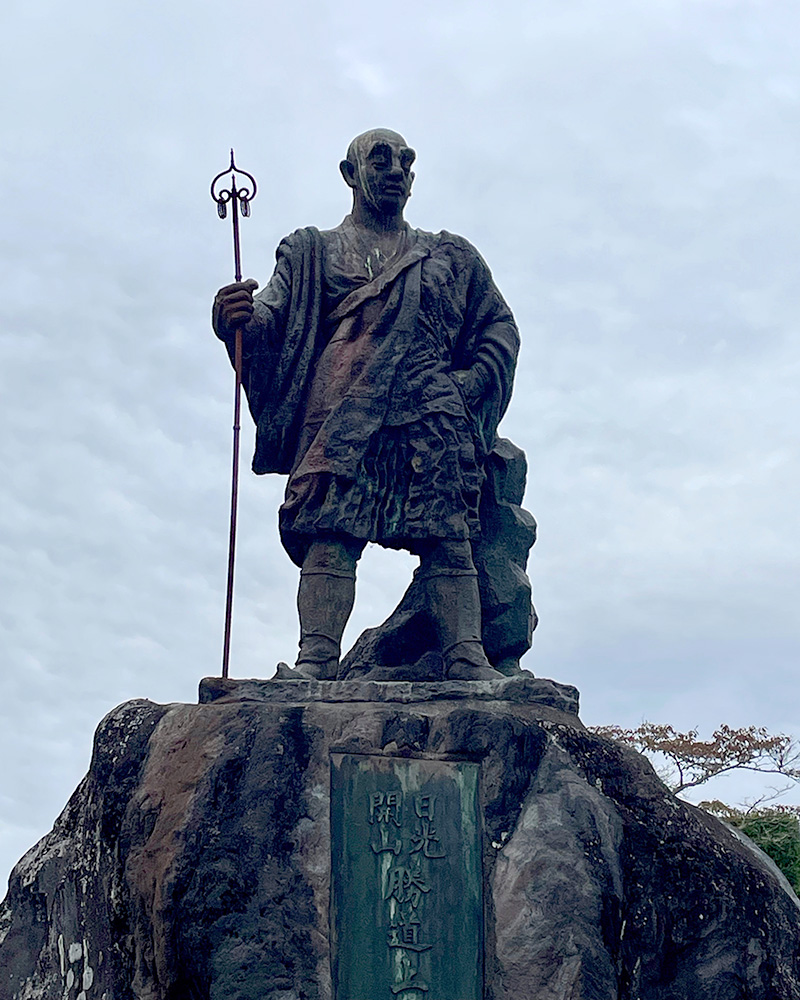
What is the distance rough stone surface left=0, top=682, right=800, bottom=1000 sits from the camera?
5513 mm

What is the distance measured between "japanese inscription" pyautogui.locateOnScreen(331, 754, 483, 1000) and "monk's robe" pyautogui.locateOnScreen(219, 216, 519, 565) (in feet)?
3.94

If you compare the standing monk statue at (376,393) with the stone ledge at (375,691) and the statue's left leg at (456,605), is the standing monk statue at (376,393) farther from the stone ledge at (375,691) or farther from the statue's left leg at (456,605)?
the stone ledge at (375,691)

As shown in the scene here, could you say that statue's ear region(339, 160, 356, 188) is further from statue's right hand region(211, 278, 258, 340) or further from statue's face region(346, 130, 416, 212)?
statue's right hand region(211, 278, 258, 340)

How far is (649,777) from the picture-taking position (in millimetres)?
6121

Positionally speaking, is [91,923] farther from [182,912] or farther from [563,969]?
[563,969]

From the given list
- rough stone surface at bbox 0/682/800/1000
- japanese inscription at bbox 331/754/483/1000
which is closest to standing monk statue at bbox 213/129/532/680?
rough stone surface at bbox 0/682/800/1000

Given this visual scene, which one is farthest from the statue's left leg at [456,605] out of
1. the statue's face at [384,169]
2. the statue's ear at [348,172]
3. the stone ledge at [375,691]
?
the statue's ear at [348,172]

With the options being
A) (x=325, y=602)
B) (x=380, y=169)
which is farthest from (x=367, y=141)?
(x=325, y=602)

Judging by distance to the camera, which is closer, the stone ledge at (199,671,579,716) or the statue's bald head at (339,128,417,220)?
the stone ledge at (199,671,579,716)

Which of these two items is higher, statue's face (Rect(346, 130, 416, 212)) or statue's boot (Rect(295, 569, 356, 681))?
statue's face (Rect(346, 130, 416, 212))

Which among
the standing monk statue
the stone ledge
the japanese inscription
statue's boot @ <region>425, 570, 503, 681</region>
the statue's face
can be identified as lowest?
the japanese inscription

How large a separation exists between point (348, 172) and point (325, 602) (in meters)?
2.08

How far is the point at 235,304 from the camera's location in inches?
256

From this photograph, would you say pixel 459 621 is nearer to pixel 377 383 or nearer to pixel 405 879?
pixel 377 383
